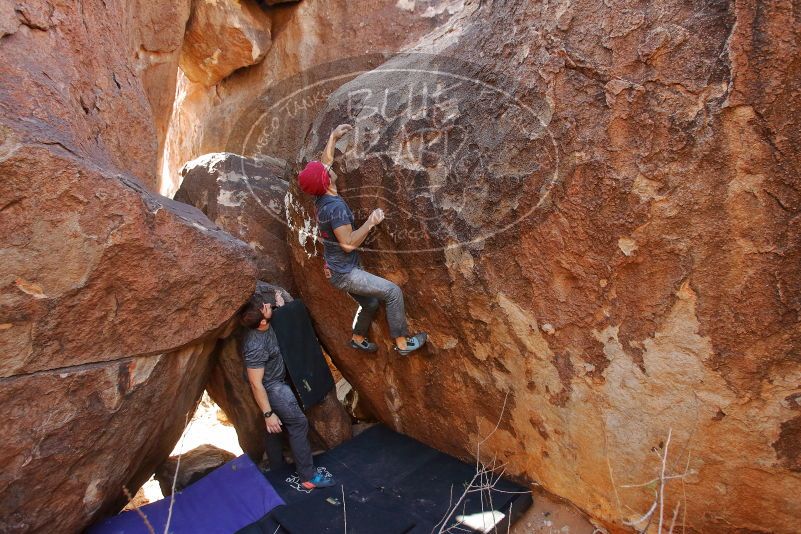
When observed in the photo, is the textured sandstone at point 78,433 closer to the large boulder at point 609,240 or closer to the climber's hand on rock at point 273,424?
the climber's hand on rock at point 273,424

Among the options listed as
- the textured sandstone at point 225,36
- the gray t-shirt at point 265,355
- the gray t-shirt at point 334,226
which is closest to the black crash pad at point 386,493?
the gray t-shirt at point 265,355

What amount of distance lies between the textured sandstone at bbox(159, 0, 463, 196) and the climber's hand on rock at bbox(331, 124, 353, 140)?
2.25m

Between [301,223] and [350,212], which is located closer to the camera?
[350,212]

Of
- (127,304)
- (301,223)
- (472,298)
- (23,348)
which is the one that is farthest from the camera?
(301,223)

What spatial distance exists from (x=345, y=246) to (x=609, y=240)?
1384mm

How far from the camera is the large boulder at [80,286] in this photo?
88.4 inches

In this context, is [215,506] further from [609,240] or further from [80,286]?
[609,240]

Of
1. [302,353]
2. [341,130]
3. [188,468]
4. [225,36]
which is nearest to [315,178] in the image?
[341,130]

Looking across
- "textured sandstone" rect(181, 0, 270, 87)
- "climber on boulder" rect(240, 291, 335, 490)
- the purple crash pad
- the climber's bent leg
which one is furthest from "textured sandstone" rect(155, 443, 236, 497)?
"textured sandstone" rect(181, 0, 270, 87)

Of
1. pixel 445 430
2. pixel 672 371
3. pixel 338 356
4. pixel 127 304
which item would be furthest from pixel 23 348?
pixel 672 371

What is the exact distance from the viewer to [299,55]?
5758mm

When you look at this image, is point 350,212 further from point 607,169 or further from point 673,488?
point 673,488

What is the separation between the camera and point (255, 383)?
3240 millimetres

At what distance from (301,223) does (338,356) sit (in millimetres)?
975
